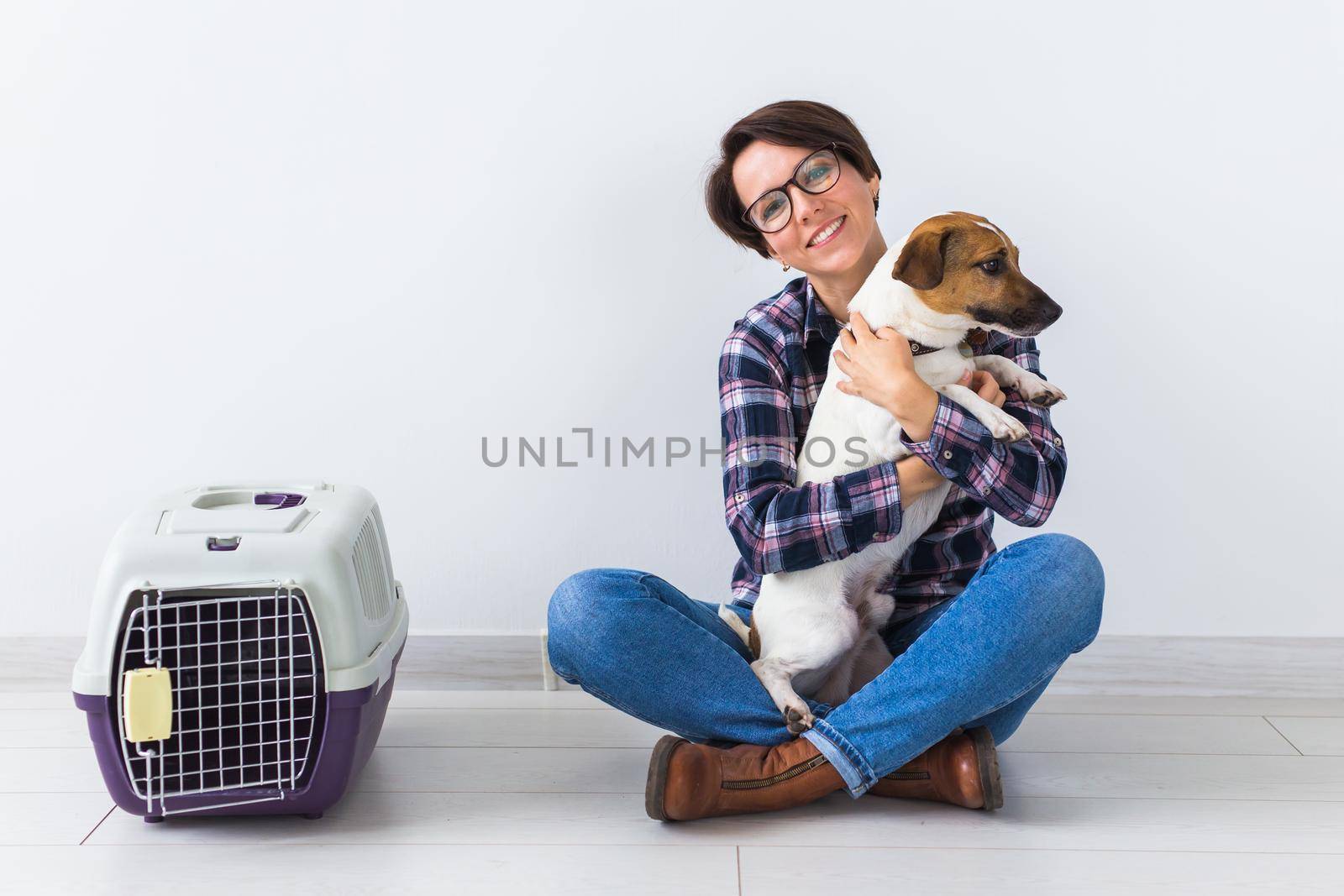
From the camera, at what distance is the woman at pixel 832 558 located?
150 centimetres

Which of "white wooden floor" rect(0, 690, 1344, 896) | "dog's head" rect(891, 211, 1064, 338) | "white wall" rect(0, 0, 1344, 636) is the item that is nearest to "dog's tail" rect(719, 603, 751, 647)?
"white wooden floor" rect(0, 690, 1344, 896)

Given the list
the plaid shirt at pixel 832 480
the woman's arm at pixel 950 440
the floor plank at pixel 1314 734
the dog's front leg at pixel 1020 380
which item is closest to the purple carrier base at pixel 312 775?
the plaid shirt at pixel 832 480

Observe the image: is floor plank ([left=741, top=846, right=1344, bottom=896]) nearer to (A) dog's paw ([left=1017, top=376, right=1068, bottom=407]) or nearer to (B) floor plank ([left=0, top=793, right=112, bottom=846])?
(A) dog's paw ([left=1017, top=376, right=1068, bottom=407])

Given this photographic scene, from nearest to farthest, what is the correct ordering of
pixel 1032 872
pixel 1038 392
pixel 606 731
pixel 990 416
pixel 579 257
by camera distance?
pixel 1032 872 → pixel 990 416 → pixel 1038 392 → pixel 606 731 → pixel 579 257

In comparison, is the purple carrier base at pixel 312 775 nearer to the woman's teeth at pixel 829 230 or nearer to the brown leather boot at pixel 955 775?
the brown leather boot at pixel 955 775

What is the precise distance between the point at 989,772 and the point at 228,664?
102 cm

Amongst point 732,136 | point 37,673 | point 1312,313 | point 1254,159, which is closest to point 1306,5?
point 1254,159

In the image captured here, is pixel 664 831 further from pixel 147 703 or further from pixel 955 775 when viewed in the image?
pixel 147 703

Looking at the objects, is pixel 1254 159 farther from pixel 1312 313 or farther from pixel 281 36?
pixel 281 36

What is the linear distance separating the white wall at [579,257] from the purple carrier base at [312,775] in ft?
2.39

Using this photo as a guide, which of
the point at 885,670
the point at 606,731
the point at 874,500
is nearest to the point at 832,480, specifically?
the point at 874,500

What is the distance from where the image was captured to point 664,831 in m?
1.51

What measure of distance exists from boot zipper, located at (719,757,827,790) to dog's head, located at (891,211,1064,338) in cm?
67

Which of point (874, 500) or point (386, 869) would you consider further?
point (874, 500)
